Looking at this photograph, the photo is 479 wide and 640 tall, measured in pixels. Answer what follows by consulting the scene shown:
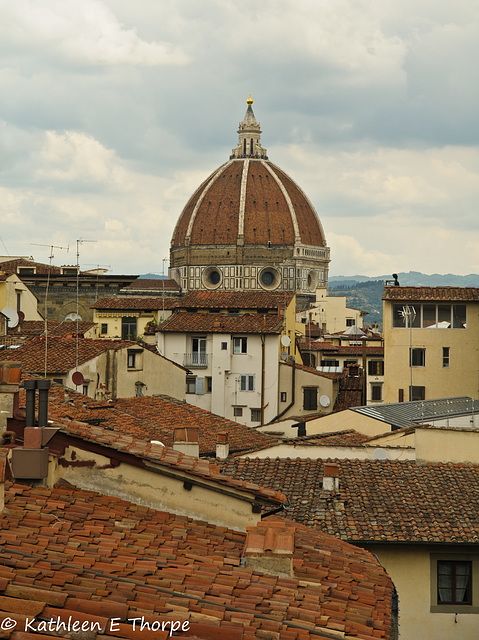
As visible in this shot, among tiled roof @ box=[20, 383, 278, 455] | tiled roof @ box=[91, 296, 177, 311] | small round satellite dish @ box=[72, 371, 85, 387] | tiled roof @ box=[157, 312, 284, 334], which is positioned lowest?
tiled roof @ box=[20, 383, 278, 455]

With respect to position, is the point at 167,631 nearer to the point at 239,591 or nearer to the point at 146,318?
the point at 239,591

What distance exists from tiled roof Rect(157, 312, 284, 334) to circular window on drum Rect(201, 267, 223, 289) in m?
96.1

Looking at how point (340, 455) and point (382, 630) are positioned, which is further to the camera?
point (340, 455)

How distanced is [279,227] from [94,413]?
124695 millimetres

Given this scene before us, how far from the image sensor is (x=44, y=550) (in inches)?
286

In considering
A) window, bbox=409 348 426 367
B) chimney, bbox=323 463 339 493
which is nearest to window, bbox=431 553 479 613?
chimney, bbox=323 463 339 493

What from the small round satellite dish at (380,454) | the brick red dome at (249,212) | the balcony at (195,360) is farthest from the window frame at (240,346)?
the brick red dome at (249,212)

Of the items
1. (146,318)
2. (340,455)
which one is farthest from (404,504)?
(146,318)

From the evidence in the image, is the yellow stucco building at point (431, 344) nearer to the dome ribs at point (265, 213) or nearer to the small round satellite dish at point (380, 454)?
the small round satellite dish at point (380, 454)

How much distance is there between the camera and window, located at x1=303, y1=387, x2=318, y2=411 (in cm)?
4597

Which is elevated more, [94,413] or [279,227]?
[279,227]

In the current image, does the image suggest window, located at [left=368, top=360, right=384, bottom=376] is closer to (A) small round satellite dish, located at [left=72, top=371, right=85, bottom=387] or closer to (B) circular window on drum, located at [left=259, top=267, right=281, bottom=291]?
(A) small round satellite dish, located at [left=72, top=371, right=85, bottom=387]

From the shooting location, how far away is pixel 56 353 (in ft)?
103

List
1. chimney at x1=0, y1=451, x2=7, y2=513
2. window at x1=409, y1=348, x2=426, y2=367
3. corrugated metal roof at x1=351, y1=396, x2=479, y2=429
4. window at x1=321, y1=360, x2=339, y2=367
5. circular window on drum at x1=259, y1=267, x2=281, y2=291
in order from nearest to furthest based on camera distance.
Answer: chimney at x1=0, y1=451, x2=7, y2=513 → corrugated metal roof at x1=351, y1=396, x2=479, y2=429 → window at x1=409, y1=348, x2=426, y2=367 → window at x1=321, y1=360, x2=339, y2=367 → circular window on drum at x1=259, y1=267, x2=281, y2=291
